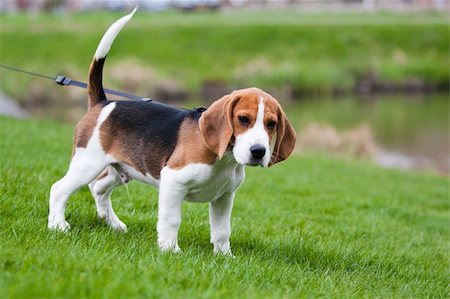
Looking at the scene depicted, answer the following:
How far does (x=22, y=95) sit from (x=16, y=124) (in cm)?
1450

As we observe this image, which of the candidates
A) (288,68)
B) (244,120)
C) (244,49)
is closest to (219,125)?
(244,120)

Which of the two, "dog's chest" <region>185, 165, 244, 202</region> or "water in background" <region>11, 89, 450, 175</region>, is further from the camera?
"water in background" <region>11, 89, 450, 175</region>

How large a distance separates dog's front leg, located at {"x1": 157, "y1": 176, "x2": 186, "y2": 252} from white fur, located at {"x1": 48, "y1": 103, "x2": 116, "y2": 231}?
0.70m

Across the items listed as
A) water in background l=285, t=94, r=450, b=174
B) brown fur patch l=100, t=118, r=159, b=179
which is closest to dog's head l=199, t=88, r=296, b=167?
brown fur patch l=100, t=118, r=159, b=179

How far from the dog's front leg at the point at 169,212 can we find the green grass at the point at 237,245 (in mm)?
112

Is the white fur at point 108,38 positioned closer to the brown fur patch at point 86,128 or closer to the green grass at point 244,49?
the brown fur patch at point 86,128

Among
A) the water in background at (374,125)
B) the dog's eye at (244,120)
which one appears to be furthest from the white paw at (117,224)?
the water in background at (374,125)

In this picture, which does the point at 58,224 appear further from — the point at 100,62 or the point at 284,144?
the point at 284,144

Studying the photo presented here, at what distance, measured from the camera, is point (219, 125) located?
4699 mm

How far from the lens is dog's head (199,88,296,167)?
445 centimetres

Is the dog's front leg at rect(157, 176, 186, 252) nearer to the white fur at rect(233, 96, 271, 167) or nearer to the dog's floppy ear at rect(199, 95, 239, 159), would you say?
the dog's floppy ear at rect(199, 95, 239, 159)

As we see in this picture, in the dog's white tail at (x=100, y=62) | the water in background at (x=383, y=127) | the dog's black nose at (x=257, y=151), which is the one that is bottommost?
the water in background at (x=383, y=127)

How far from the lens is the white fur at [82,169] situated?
543cm

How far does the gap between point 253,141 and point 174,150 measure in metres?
0.91
